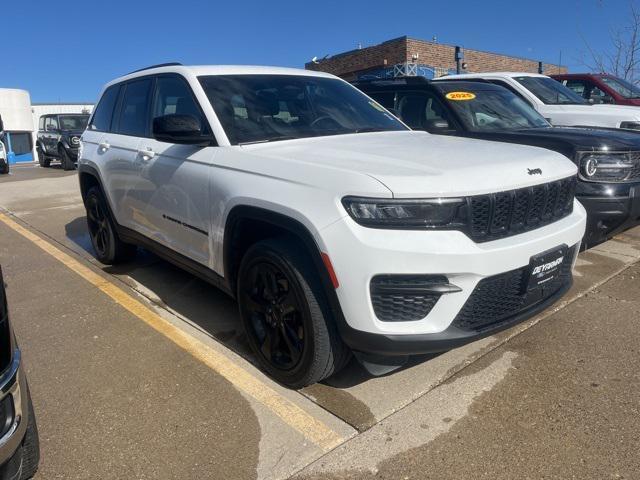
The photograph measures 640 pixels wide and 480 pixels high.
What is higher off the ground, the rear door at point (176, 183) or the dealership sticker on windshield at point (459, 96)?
the dealership sticker on windshield at point (459, 96)

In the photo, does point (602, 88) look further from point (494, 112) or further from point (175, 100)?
point (175, 100)

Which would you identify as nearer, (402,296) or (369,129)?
(402,296)

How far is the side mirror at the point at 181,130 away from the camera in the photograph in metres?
3.24

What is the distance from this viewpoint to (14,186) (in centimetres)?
1311

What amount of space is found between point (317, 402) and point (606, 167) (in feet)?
10.9

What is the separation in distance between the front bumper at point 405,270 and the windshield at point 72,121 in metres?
18.7

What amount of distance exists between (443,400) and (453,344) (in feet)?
1.75

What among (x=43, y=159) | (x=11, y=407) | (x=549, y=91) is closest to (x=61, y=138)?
(x=43, y=159)

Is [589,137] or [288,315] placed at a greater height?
[589,137]

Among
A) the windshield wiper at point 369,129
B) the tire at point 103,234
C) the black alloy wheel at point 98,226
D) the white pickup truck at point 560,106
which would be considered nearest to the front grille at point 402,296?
the windshield wiper at point 369,129

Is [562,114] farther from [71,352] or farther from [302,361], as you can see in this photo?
[71,352]

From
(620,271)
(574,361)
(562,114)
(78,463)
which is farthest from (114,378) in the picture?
(562,114)

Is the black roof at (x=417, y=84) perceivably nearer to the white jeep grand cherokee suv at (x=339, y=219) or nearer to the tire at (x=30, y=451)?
the white jeep grand cherokee suv at (x=339, y=219)

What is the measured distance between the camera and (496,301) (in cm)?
263
